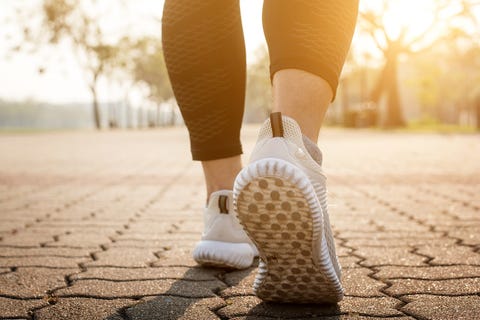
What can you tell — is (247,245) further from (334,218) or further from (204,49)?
(334,218)

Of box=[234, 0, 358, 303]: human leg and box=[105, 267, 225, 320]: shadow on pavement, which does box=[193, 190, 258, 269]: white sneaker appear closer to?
box=[105, 267, 225, 320]: shadow on pavement

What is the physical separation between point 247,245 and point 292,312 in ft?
1.57

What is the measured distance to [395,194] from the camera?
407 centimetres

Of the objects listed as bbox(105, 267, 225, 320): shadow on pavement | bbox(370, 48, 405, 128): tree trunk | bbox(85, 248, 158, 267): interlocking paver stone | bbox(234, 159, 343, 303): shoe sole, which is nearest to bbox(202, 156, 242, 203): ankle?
bbox(105, 267, 225, 320): shadow on pavement

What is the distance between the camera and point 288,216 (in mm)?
1296

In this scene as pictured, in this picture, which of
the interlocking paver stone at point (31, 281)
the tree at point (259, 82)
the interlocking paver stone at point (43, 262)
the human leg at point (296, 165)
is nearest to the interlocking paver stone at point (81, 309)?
the interlocking paver stone at point (31, 281)

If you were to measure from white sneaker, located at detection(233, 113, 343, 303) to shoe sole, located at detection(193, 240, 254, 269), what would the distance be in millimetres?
372

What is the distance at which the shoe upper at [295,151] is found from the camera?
4.51 feet

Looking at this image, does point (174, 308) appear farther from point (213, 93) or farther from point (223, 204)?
point (213, 93)

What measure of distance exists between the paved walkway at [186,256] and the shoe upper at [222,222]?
0.37 ft

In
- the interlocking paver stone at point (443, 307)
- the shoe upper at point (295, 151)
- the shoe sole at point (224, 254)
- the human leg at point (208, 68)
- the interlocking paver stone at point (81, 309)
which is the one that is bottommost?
the interlocking paver stone at point (443, 307)

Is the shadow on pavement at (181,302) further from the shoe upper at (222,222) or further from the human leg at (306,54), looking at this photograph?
the human leg at (306,54)

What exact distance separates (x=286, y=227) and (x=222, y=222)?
0.58 metres

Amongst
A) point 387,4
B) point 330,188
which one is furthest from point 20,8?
point 330,188
